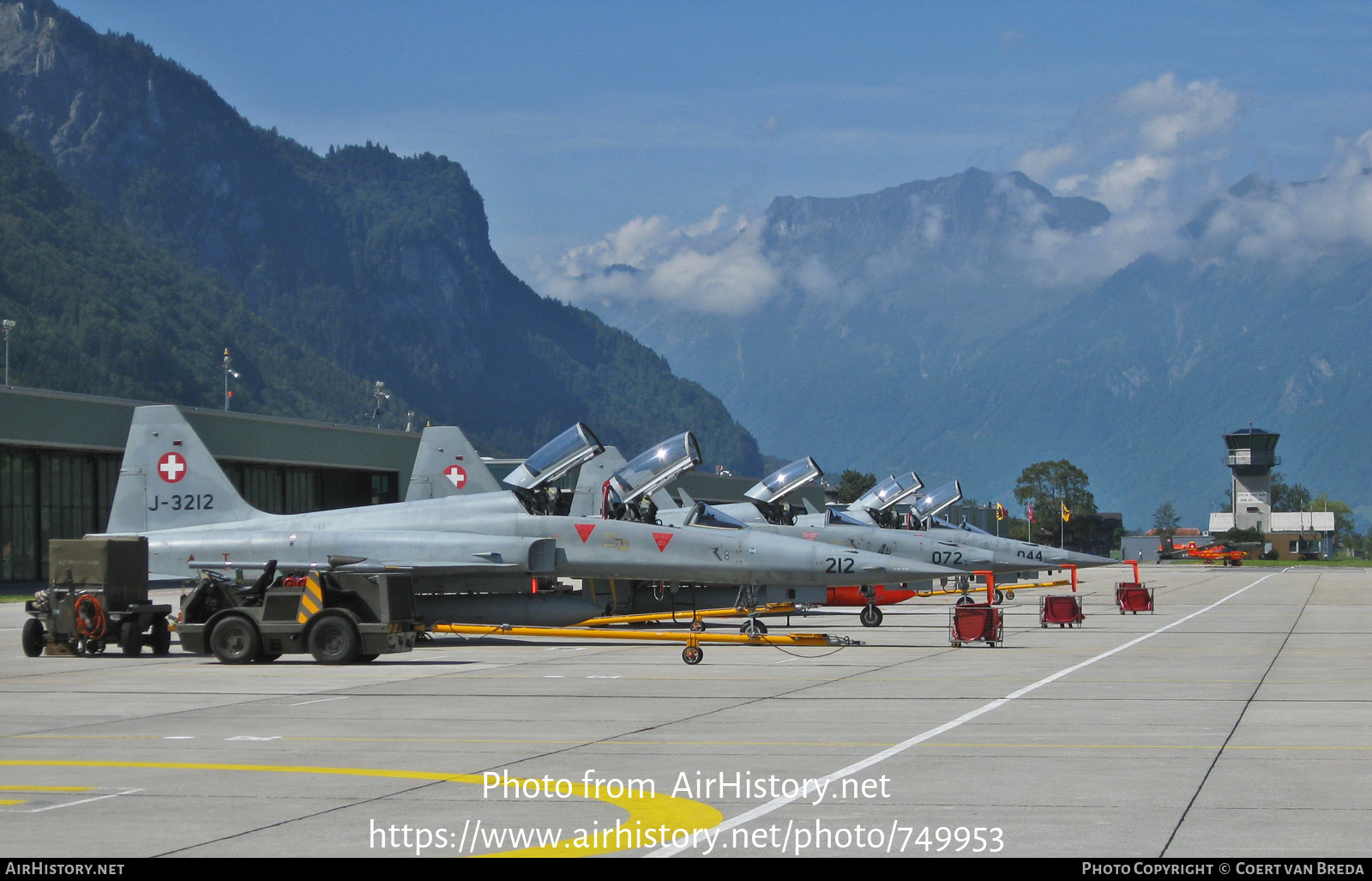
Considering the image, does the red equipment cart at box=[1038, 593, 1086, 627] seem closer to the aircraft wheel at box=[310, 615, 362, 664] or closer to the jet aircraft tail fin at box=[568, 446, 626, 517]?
the jet aircraft tail fin at box=[568, 446, 626, 517]

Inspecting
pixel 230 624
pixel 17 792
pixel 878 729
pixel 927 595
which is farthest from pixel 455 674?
pixel 927 595

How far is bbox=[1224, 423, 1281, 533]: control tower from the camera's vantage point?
16025 centimetres

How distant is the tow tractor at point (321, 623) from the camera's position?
18859 mm

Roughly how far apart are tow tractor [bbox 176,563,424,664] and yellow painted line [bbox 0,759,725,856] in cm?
838

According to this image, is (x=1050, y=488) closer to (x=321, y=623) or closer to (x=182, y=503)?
(x=182, y=503)

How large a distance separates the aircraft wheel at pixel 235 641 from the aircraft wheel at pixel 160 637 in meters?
2.18

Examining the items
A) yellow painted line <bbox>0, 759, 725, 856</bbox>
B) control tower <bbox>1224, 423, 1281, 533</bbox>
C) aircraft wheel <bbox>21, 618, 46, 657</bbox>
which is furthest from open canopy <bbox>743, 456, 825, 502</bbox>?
control tower <bbox>1224, 423, 1281, 533</bbox>

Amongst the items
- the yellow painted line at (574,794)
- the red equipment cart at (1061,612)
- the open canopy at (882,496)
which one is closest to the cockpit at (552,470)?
the red equipment cart at (1061,612)

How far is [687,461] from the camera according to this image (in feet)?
78.8

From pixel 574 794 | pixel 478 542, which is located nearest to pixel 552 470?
pixel 478 542

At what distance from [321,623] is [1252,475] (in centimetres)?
16154

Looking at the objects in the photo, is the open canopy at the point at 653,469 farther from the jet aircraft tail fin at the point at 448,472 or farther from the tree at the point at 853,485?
the tree at the point at 853,485
